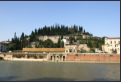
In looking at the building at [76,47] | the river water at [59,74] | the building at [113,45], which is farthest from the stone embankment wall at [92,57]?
the river water at [59,74]

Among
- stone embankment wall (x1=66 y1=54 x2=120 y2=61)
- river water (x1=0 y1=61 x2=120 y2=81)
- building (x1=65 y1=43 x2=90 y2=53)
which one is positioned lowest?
river water (x1=0 y1=61 x2=120 y2=81)

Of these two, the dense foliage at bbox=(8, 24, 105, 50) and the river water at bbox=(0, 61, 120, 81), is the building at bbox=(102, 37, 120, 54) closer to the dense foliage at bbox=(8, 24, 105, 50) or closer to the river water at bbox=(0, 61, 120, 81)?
the dense foliage at bbox=(8, 24, 105, 50)

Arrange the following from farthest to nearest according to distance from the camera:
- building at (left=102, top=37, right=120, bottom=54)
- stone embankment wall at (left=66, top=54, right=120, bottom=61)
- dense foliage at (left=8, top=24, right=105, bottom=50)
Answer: dense foliage at (left=8, top=24, right=105, bottom=50), building at (left=102, top=37, right=120, bottom=54), stone embankment wall at (left=66, top=54, right=120, bottom=61)

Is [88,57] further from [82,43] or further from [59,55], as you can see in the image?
[82,43]

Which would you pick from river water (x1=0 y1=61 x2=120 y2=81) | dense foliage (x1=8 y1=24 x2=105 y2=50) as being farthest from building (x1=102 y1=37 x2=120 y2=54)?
river water (x1=0 y1=61 x2=120 y2=81)

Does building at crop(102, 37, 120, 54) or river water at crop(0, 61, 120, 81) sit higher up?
building at crop(102, 37, 120, 54)

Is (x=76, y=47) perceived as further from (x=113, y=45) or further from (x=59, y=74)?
(x=59, y=74)

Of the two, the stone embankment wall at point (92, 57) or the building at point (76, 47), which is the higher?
the building at point (76, 47)

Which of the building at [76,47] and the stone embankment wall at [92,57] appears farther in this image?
the building at [76,47]

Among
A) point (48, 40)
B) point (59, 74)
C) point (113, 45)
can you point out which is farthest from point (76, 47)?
point (59, 74)

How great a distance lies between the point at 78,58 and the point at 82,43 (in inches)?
754

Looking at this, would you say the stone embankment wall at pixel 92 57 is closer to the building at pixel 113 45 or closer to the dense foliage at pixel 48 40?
the building at pixel 113 45

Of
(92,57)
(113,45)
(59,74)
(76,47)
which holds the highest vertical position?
(113,45)

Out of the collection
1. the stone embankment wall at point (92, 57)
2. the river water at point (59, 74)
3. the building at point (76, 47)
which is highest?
the building at point (76, 47)
